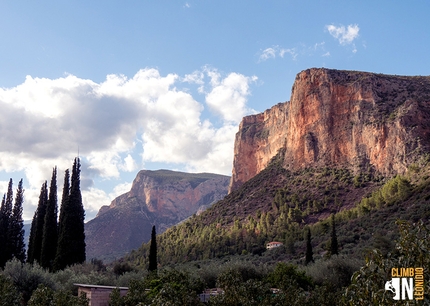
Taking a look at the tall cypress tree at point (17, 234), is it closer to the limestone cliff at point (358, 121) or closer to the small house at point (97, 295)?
the small house at point (97, 295)

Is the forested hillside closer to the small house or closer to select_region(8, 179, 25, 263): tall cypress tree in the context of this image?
select_region(8, 179, 25, 263): tall cypress tree

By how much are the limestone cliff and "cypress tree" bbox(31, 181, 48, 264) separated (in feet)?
172

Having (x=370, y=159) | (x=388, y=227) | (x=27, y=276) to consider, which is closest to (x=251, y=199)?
(x=370, y=159)

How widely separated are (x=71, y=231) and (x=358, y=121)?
5859 centimetres

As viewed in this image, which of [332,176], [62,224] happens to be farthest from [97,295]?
[332,176]

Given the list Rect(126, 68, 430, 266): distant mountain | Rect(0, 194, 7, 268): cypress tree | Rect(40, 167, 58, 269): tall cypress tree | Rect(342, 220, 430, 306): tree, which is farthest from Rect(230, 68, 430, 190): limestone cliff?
Rect(342, 220, 430, 306): tree

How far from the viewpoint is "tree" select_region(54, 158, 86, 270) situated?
3531 centimetres

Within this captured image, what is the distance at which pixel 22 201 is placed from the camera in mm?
54812

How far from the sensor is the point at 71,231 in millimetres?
36500

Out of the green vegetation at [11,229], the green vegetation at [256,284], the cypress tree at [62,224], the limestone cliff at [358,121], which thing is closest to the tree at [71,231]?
the cypress tree at [62,224]

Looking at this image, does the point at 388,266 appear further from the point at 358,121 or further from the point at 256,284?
the point at 358,121

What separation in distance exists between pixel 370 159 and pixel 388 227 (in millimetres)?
28915

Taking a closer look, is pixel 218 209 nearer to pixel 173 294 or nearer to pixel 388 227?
pixel 388 227

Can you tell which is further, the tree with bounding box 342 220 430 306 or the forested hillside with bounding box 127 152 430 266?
the forested hillside with bounding box 127 152 430 266
